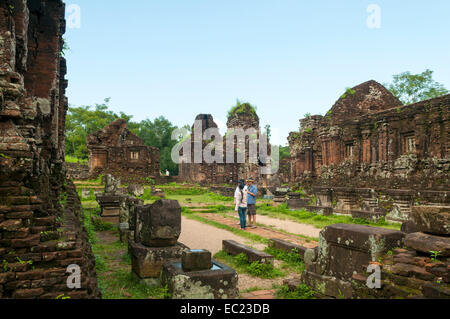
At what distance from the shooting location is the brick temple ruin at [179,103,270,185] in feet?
98.4

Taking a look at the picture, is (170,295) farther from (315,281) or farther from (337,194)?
(337,194)

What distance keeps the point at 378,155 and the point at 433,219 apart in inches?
544

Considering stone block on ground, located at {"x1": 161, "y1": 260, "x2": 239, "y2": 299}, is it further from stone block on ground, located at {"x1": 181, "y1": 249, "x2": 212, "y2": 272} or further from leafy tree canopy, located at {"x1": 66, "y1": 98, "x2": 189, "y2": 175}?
leafy tree canopy, located at {"x1": 66, "y1": 98, "x2": 189, "y2": 175}

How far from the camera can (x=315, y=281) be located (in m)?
4.52

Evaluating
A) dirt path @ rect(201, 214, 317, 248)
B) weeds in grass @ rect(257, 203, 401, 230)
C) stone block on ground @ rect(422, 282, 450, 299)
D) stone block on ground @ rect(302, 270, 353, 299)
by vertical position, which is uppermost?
stone block on ground @ rect(422, 282, 450, 299)

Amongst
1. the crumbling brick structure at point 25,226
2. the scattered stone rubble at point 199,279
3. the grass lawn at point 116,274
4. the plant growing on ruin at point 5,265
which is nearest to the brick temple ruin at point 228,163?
the grass lawn at point 116,274

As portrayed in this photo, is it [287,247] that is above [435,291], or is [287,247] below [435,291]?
below

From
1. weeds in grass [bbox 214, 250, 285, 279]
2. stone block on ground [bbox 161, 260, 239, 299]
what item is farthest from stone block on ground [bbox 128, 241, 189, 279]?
weeds in grass [bbox 214, 250, 285, 279]

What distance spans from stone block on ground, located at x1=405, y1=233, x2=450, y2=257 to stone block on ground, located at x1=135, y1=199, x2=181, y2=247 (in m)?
3.13

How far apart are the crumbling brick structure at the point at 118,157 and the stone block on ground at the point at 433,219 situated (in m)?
27.2

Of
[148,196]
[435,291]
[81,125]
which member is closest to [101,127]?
[81,125]

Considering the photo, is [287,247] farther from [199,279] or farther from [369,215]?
[369,215]

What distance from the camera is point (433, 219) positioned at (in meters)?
3.69

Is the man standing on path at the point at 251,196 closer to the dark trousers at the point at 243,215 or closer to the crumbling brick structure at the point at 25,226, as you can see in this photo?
the dark trousers at the point at 243,215
